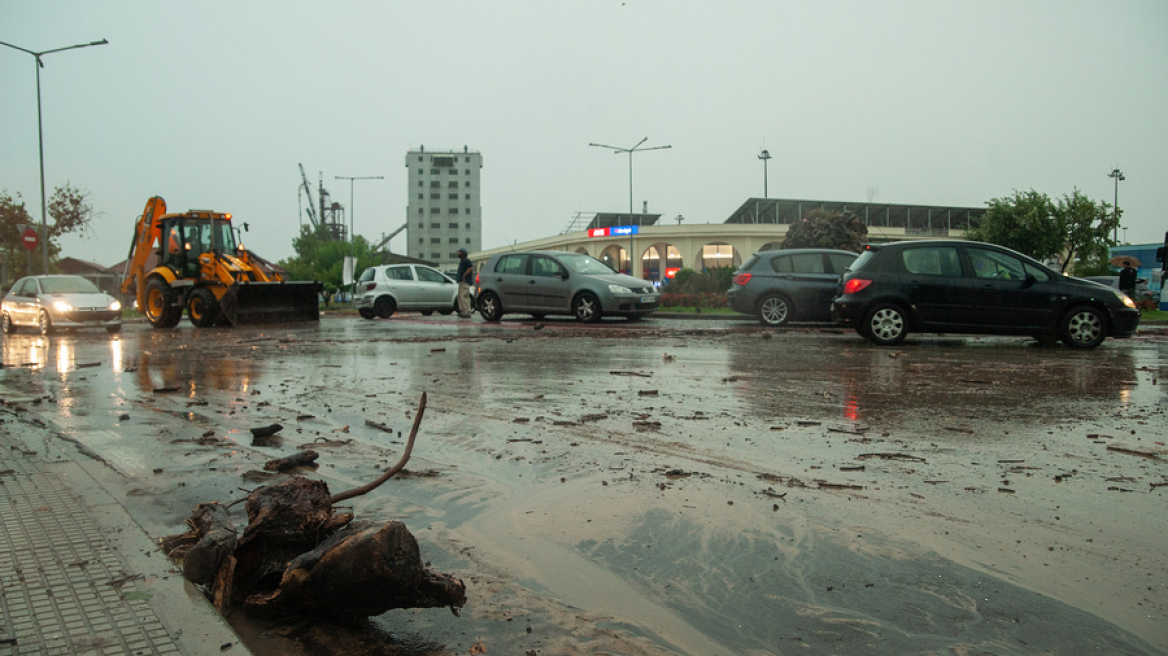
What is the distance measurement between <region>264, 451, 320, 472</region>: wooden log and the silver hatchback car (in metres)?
13.3

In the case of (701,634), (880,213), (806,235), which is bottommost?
(701,634)

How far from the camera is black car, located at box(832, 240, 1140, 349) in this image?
37.0ft

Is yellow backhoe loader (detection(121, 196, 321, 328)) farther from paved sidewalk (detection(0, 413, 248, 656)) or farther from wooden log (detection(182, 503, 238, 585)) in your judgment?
wooden log (detection(182, 503, 238, 585))

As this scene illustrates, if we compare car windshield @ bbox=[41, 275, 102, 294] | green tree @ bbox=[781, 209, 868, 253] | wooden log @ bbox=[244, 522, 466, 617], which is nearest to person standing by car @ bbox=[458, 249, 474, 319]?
car windshield @ bbox=[41, 275, 102, 294]

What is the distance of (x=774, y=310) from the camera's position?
16766 millimetres

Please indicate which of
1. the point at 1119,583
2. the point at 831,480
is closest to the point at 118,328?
the point at 831,480

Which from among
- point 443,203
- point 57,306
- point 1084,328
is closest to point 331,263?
point 57,306

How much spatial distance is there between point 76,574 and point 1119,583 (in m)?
3.66

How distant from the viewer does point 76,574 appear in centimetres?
277

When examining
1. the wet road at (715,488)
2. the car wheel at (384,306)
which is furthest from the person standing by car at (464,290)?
the wet road at (715,488)

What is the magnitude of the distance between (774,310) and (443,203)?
13437 cm

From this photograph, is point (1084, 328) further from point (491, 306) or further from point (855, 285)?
point (491, 306)

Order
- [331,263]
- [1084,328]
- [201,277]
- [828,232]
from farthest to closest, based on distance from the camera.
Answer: [331,263] → [828,232] → [201,277] → [1084,328]

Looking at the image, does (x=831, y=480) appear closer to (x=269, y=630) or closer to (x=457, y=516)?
(x=457, y=516)
